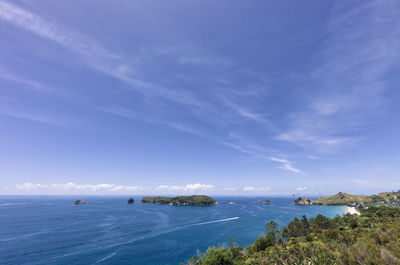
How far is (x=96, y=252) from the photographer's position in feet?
210

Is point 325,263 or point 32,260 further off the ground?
point 325,263

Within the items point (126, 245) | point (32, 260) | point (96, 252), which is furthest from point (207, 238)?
point (32, 260)

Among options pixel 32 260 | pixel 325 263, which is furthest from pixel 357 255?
pixel 32 260

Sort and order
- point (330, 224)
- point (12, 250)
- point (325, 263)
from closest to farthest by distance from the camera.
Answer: point (325, 263) < point (12, 250) < point (330, 224)

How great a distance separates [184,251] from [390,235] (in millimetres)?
63098

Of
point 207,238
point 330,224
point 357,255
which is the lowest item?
point 207,238

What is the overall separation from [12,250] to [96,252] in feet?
95.2

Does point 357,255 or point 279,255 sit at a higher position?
point 357,255

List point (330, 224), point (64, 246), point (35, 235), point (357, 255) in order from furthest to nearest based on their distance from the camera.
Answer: point (330, 224) → point (35, 235) → point (64, 246) → point (357, 255)

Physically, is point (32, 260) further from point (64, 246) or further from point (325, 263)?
point (325, 263)

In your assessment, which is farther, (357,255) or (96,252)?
(96,252)

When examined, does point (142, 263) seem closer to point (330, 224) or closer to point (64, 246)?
point (64, 246)

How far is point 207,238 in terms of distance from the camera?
89.6m


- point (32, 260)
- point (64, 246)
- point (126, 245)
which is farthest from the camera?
point (126, 245)
